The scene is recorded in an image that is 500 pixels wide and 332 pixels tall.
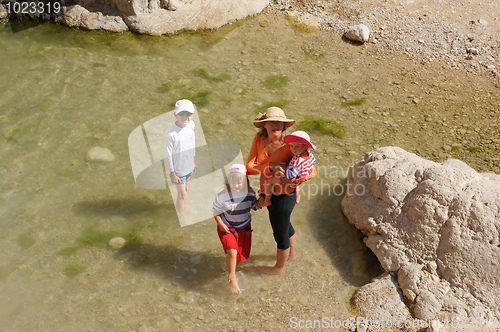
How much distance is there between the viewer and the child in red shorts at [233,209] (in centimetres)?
375

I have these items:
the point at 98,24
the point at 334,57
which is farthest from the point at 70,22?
the point at 334,57

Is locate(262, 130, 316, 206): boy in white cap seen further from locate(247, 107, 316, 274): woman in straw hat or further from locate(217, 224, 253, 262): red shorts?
locate(217, 224, 253, 262): red shorts

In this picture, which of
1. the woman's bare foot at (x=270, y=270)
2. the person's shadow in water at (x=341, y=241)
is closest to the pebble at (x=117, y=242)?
the woman's bare foot at (x=270, y=270)

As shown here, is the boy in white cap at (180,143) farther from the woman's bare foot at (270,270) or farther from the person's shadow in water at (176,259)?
the woman's bare foot at (270,270)

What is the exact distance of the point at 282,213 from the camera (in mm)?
3918

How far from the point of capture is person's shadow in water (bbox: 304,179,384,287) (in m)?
4.55

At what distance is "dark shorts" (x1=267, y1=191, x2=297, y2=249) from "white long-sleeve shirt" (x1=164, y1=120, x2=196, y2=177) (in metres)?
1.06

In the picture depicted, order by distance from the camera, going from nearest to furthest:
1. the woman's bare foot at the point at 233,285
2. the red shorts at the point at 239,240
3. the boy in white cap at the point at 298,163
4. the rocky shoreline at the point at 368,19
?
1. the boy in white cap at the point at 298,163
2. the red shorts at the point at 239,240
3. the woman's bare foot at the point at 233,285
4. the rocky shoreline at the point at 368,19

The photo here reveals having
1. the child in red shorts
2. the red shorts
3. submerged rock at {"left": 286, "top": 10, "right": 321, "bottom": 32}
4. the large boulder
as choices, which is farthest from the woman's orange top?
submerged rock at {"left": 286, "top": 10, "right": 321, "bottom": 32}

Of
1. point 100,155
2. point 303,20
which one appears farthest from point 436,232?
point 303,20

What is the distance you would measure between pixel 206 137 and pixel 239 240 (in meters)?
2.29

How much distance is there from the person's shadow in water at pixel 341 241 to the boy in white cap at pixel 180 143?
157 cm

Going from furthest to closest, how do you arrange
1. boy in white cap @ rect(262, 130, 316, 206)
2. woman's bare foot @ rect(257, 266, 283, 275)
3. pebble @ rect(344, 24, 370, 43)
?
pebble @ rect(344, 24, 370, 43) < woman's bare foot @ rect(257, 266, 283, 275) < boy in white cap @ rect(262, 130, 316, 206)

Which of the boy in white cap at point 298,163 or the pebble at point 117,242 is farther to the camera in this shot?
the pebble at point 117,242
